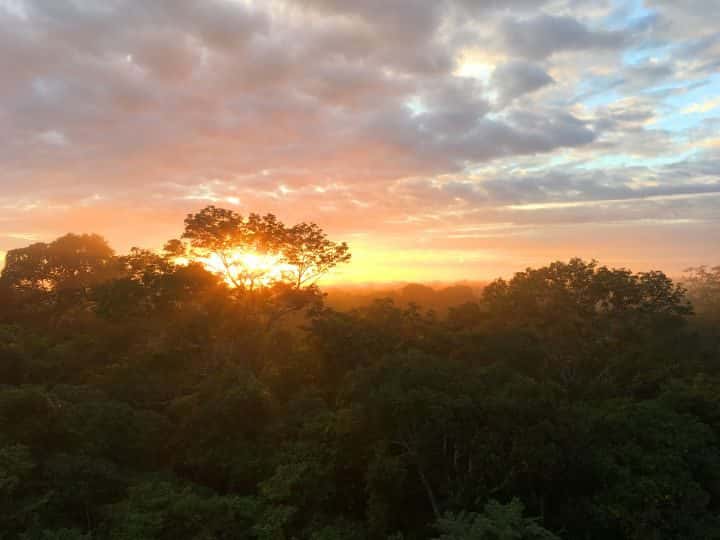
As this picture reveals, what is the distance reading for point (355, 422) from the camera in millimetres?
15930

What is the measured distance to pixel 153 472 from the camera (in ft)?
57.0

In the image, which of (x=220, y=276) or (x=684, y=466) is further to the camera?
(x=220, y=276)

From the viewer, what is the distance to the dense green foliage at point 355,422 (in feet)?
43.5

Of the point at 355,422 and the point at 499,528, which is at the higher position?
the point at 355,422

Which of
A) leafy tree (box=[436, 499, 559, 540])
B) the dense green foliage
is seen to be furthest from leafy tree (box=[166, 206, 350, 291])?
leafy tree (box=[436, 499, 559, 540])

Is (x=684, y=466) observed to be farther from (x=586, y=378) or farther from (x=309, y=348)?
(x=309, y=348)

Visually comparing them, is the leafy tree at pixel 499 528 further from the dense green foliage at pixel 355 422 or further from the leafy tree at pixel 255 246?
the leafy tree at pixel 255 246

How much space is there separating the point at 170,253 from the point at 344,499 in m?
20.4

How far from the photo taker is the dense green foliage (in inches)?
522

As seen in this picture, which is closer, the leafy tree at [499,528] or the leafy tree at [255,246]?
the leafy tree at [499,528]

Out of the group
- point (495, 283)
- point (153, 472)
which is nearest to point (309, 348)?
point (153, 472)

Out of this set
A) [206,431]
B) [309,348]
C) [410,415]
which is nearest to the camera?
[410,415]

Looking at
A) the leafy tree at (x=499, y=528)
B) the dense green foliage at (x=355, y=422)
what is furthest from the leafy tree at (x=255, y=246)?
the leafy tree at (x=499, y=528)

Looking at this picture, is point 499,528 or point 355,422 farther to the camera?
point 355,422
